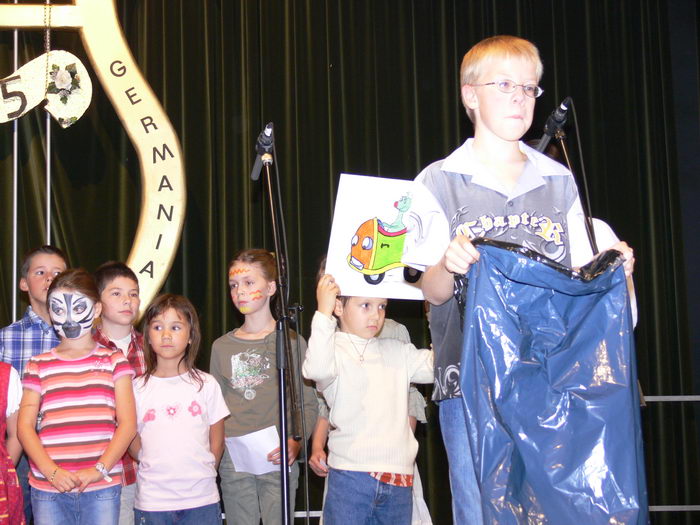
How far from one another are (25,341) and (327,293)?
62.3 inches

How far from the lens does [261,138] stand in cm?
256

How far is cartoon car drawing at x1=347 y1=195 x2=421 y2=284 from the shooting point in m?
2.61

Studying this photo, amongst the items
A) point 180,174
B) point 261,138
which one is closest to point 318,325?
point 261,138

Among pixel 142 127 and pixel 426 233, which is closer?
pixel 426 233

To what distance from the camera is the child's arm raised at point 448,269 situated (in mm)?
1708

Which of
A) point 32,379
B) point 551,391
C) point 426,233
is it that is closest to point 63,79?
point 32,379

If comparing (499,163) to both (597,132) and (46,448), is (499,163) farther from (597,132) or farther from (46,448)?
(597,132)

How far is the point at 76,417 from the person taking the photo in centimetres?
273

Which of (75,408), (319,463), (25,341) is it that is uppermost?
(25,341)

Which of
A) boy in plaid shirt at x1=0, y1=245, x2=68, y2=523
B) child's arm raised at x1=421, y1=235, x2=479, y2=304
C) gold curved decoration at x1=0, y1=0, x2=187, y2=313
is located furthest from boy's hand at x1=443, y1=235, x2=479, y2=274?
gold curved decoration at x1=0, y1=0, x2=187, y2=313

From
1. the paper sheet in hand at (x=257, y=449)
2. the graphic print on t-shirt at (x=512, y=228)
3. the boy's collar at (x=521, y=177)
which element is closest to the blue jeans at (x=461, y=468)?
the graphic print on t-shirt at (x=512, y=228)

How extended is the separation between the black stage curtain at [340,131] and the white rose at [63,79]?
52 cm

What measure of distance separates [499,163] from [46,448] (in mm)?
1841

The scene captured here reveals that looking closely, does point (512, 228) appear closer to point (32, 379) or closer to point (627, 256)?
point (627, 256)
